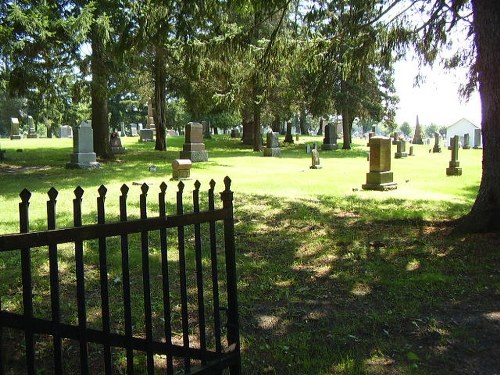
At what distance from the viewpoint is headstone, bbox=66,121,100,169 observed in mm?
18375

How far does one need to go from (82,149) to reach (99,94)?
2255mm

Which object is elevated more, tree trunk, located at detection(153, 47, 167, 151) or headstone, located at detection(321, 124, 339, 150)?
tree trunk, located at detection(153, 47, 167, 151)

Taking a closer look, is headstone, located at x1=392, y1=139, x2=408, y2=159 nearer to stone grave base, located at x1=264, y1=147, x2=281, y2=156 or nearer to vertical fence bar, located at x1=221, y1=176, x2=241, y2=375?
stone grave base, located at x1=264, y1=147, x2=281, y2=156

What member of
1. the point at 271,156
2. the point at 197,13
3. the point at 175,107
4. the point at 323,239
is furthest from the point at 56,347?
the point at 175,107

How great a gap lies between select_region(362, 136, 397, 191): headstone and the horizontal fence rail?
769 centimetres

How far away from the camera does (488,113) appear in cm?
714

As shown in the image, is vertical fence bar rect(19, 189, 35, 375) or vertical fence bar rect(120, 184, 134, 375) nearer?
vertical fence bar rect(19, 189, 35, 375)

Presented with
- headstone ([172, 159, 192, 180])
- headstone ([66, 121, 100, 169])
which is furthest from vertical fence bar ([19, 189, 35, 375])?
headstone ([66, 121, 100, 169])

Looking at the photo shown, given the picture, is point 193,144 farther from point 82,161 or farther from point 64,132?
point 64,132

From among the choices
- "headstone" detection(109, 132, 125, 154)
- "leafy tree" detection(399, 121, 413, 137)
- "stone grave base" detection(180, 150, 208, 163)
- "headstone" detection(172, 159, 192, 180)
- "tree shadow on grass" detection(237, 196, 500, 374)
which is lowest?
"tree shadow on grass" detection(237, 196, 500, 374)

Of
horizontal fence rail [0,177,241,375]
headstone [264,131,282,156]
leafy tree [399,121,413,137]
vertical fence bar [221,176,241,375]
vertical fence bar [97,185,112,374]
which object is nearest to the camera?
horizontal fence rail [0,177,241,375]

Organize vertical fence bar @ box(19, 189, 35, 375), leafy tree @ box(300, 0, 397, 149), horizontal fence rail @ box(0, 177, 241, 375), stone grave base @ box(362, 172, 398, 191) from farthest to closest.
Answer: stone grave base @ box(362, 172, 398, 191), leafy tree @ box(300, 0, 397, 149), horizontal fence rail @ box(0, 177, 241, 375), vertical fence bar @ box(19, 189, 35, 375)

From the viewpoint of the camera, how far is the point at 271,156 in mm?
27688

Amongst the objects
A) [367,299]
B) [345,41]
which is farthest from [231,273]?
[345,41]
